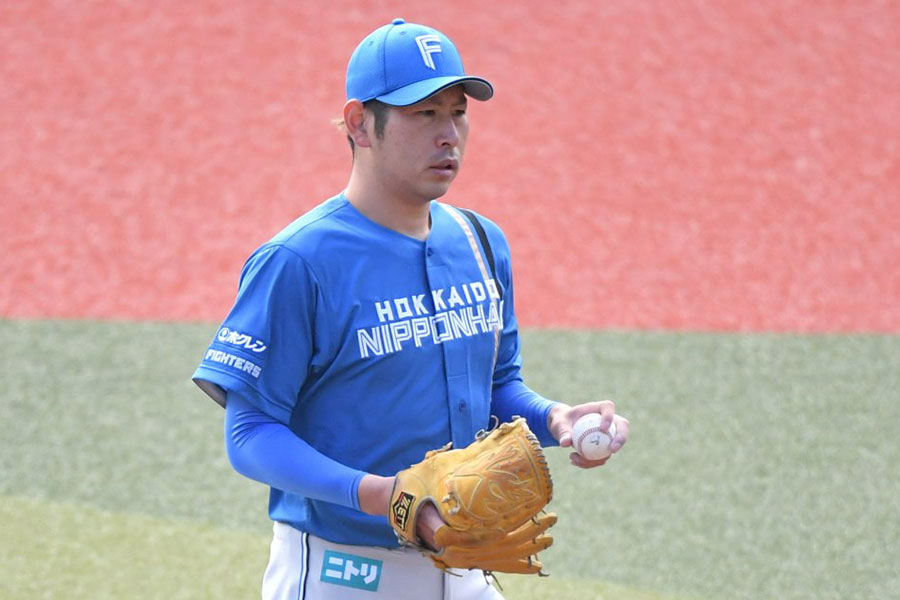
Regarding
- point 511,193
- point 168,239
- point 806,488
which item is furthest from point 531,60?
point 806,488

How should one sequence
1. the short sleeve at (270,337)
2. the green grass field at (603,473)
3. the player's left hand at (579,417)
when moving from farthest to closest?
the green grass field at (603,473)
the player's left hand at (579,417)
the short sleeve at (270,337)

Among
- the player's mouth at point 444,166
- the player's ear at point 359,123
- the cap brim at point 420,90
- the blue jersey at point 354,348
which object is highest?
the cap brim at point 420,90

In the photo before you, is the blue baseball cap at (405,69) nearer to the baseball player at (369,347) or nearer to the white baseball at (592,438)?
the baseball player at (369,347)

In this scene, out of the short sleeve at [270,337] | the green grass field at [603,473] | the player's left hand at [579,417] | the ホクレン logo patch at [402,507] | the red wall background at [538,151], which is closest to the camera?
the ホクレン logo patch at [402,507]

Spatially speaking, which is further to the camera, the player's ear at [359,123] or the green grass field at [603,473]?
the green grass field at [603,473]

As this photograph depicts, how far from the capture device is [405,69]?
2617 mm

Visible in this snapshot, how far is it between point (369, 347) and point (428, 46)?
67 cm

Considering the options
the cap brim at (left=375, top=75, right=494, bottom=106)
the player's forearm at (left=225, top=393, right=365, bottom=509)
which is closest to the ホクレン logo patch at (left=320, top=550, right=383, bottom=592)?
the player's forearm at (left=225, top=393, right=365, bottom=509)

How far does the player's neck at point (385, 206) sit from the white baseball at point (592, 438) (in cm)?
58

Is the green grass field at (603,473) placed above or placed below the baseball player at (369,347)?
below

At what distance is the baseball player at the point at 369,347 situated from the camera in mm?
2527

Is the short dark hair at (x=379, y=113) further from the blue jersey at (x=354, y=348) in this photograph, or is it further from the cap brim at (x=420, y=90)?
the blue jersey at (x=354, y=348)

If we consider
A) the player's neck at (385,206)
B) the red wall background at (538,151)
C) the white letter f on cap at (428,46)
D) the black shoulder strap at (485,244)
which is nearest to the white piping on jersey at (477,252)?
the black shoulder strap at (485,244)

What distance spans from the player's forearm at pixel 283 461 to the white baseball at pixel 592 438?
1.62ft
